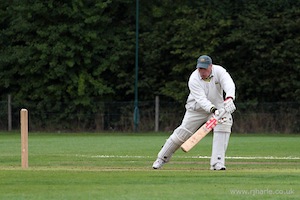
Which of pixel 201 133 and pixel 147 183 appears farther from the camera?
pixel 201 133

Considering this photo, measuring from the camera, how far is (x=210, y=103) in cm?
1830

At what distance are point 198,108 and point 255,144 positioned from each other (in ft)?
50.6

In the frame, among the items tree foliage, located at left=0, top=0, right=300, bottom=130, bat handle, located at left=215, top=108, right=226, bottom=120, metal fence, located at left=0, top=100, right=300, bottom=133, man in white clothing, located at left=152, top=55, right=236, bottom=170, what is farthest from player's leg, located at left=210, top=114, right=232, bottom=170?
tree foliage, located at left=0, top=0, right=300, bottom=130

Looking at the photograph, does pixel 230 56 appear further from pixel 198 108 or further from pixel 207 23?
pixel 198 108

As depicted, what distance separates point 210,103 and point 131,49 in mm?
36241

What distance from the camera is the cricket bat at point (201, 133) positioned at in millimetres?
18000

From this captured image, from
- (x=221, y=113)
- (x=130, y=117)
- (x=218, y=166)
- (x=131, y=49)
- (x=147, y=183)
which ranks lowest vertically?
(x=130, y=117)

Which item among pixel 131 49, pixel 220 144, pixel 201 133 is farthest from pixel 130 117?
pixel 201 133

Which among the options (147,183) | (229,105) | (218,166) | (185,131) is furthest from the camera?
(185,131)

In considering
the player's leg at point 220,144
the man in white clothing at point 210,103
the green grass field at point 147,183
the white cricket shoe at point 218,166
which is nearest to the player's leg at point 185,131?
the man in white clothing at point 210,103

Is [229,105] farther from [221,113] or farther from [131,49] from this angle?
[131,49]

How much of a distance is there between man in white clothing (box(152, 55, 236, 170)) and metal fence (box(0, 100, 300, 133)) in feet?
102

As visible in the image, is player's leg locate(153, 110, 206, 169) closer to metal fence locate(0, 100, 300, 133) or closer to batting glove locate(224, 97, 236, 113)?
batting glove locate(224, 97, 236, 113)

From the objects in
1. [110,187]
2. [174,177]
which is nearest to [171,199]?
[110,187]
